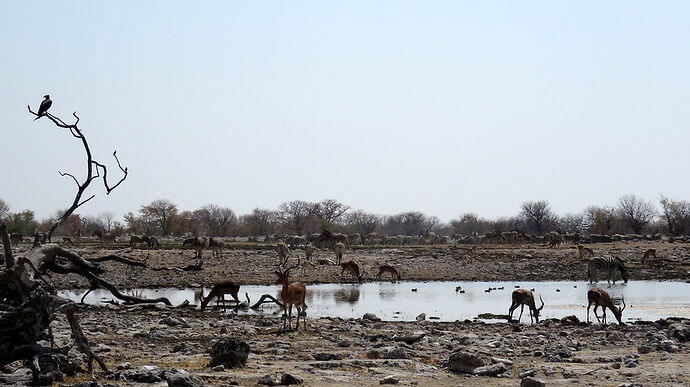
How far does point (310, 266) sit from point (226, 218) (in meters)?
79.2

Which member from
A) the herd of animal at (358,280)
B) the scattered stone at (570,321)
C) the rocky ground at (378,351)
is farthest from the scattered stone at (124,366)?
the scattered stone at (570,321)

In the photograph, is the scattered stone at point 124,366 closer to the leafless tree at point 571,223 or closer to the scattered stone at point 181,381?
the scattered stone at point 181,381

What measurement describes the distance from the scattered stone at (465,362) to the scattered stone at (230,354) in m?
3.08

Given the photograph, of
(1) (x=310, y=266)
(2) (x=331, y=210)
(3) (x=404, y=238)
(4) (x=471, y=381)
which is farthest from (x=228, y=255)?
(2) (x=331, y=210)

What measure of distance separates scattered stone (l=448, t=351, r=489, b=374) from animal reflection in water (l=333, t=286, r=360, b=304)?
16.1 m

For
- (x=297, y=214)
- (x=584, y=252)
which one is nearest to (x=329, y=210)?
(x=297, y=214)

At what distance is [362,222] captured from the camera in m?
119

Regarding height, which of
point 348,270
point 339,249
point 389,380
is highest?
point 339,249

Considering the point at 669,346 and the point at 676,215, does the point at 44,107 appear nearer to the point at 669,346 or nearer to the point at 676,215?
the point at 669,346

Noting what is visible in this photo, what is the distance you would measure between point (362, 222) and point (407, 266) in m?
73.1

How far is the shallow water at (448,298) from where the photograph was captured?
81.9 ft

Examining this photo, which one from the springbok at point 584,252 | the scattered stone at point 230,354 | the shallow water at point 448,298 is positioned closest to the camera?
the scattered stone at point 230,354

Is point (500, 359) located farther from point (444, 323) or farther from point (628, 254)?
point (628, 254)

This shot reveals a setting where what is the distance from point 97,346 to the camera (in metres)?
14.5
